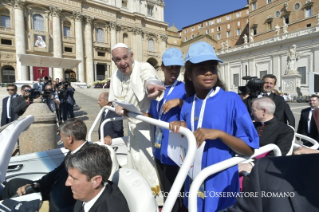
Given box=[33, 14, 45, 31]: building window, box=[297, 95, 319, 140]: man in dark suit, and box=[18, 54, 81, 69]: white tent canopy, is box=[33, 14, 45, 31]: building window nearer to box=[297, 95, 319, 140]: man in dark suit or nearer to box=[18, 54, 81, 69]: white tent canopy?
box=[18, 54, 81, 69]: white tent canopy

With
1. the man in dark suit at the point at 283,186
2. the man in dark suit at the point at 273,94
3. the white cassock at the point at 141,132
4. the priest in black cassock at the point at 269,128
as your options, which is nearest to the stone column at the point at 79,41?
the man in dark suit at the point at 273,94

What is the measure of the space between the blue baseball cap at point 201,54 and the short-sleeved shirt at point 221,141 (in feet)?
0.93

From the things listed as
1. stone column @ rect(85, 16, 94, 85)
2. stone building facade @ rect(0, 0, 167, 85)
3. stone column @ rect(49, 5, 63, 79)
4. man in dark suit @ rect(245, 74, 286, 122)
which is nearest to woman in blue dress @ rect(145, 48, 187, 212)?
man in dark suit @ rect(245, 74, 286, 122)

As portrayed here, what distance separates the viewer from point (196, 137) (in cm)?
133

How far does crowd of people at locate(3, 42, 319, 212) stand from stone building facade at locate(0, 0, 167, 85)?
30577 millimetres

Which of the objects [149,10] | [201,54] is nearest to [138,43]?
[149,10]

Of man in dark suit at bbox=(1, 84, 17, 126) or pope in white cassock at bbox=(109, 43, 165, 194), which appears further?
man in dark suit at bbox=(1, 84, 17, 126)

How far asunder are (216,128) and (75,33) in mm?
37493

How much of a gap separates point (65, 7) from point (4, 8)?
814 cm

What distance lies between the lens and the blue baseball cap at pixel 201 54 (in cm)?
143

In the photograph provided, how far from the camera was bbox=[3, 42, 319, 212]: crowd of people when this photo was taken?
4.27ft

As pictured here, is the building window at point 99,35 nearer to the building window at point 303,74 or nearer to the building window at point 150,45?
the building window at point 150,45

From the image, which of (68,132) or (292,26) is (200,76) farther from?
(292,26)

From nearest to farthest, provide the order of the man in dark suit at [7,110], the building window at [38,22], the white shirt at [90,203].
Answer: the white shirt at [90,203] < the man in dark suit at [7,110] < the building window at [38,22]
